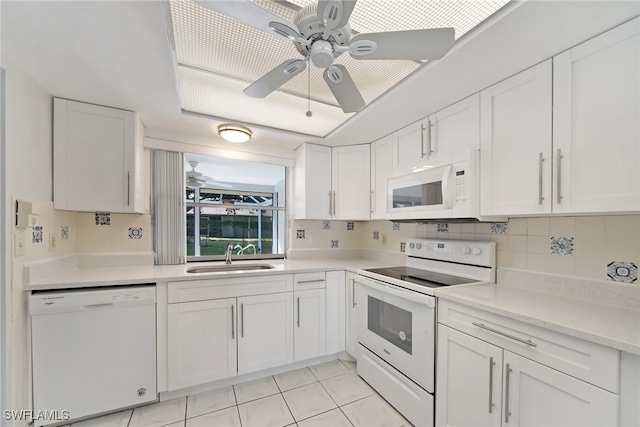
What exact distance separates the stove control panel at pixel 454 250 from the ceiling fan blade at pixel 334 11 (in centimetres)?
167

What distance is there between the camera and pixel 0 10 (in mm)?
1072

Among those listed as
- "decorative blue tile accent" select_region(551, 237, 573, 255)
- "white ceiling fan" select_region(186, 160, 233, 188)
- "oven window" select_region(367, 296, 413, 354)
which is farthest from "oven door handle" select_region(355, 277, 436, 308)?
"white ceiling fan" select_region(186, 160, 233, 188)

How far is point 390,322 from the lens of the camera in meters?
1.92

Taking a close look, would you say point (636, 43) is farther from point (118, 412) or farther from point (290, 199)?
point (118, 412)

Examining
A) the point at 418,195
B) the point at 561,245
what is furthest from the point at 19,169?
the point at 561,245

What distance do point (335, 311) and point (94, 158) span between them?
2.27 metres

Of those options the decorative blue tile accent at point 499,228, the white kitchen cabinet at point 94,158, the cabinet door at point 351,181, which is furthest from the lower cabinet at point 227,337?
the decorative blue tile accent at point 499,228

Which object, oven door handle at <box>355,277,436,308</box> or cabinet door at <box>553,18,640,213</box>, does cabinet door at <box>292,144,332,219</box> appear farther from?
cabinet door at <box>553,18,640,213</box>

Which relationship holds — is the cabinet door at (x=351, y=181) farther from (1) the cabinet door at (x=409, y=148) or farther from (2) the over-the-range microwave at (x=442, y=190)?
(2) the over-the-range microwave at (x=442, y=190)

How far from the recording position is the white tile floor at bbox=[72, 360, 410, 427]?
1695 millimetres

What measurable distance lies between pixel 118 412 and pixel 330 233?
2296 mm

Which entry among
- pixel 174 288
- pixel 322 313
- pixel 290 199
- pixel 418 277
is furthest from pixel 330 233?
pixel 174 288

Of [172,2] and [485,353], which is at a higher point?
[172,2]

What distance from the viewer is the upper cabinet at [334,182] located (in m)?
2.75
